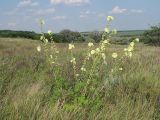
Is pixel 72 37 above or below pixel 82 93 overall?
below

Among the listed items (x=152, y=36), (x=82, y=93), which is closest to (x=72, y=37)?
(x=152, y=36)

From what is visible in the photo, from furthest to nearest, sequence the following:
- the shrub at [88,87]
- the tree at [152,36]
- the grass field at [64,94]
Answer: the tree at [152,36]
the shrub at [88,87]
the grass field at [64,94]

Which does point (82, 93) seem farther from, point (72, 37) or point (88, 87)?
point (72, 37)

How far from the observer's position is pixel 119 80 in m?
7.50

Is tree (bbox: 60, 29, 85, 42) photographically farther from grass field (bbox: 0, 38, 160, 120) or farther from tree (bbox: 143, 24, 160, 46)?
grass field (bbox: 0, 38, 160, 120)

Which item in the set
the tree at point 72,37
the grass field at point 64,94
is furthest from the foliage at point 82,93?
the tree at point 72,37

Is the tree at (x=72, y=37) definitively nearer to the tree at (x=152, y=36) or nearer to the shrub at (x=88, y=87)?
the tree at (x=152, y=36)

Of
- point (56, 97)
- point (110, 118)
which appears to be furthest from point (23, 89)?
point (110, 118)

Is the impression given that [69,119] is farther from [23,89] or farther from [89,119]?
[23,89]

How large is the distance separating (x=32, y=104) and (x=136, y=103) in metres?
1.68

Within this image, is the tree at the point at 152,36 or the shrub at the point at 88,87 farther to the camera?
the tree at the point at 152,36

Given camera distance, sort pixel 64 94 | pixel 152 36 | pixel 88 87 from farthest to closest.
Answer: pixel 152 36 → pixel 88 87 → pixel 64 94

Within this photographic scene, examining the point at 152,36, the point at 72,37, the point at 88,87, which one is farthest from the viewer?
the point at 72,37

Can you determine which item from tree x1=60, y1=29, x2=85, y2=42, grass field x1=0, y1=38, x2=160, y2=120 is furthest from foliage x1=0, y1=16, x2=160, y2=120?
tree x1=60, y1=29, x2=85, y2=42
